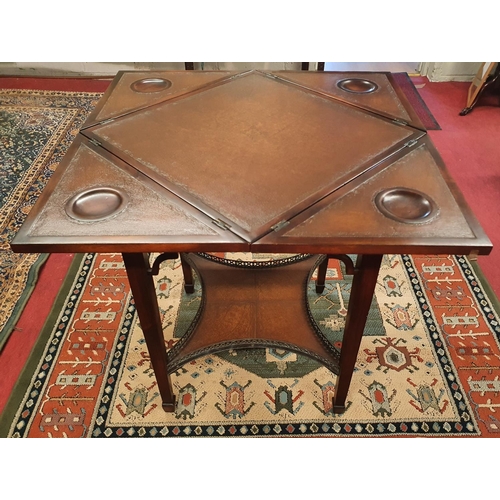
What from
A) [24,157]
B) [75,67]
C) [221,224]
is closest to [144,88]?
[221,224]

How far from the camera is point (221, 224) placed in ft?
3.41

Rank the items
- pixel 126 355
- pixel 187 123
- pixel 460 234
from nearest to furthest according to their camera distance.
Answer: pixel 460 234, pixel 187 123, pixel 126 355

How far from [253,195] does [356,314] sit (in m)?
0.44

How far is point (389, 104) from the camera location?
1505 mm

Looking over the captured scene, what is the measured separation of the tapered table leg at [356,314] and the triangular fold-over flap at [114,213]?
0.34m

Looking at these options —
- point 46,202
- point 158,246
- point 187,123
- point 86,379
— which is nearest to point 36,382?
point 86,379

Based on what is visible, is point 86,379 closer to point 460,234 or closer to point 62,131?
point 460,234

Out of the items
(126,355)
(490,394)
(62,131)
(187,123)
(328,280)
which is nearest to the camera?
(187,123)

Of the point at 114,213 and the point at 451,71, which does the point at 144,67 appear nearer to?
the point at 451,71

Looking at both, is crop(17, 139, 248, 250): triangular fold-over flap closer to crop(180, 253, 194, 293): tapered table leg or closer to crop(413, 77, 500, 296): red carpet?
crop(180, 253, 194, 293): tapered table leg

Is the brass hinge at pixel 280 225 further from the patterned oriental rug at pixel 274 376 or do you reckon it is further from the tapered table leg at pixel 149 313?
the patterned oriental rug at pixel 274 376

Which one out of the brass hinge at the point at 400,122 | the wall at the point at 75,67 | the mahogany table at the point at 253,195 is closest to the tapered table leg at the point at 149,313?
the mahogany table at the point at 253,195

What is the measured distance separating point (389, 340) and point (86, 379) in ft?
3.86

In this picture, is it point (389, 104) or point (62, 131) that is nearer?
point (389, 104)
